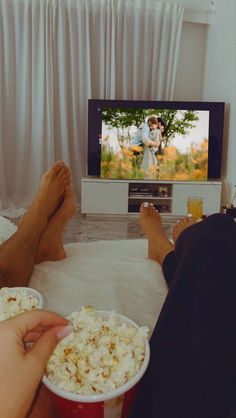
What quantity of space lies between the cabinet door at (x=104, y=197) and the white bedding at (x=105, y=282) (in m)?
2.38

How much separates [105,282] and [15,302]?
43 centimetres

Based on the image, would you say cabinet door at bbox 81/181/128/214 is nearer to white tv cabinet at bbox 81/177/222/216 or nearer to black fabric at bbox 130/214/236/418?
white tv cabinet at bbox 81/177/222/216

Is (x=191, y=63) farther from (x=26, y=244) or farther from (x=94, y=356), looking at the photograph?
(x=94, y=356)

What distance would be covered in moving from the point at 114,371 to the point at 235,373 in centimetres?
21

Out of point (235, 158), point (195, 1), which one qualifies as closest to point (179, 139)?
point (235, 158)

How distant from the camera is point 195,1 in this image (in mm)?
3867

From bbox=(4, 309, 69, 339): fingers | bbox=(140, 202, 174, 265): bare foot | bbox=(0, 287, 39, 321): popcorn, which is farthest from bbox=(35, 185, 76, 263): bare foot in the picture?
bbox=(4, 309, 69, 339): fingers

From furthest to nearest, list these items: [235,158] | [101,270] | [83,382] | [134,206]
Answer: [134,206]
[235,158]
[101,270]
[83,382]

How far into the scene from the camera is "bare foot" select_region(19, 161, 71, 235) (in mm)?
1245

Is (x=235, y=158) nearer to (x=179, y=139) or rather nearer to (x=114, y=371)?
(x=179, y=139)

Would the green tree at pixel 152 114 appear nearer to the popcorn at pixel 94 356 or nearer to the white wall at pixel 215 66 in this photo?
the white wall at pixel 215 66

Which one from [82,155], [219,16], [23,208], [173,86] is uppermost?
[219,16]

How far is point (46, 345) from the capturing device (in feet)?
1.62

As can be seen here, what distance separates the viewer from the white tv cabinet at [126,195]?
12.2 ft
